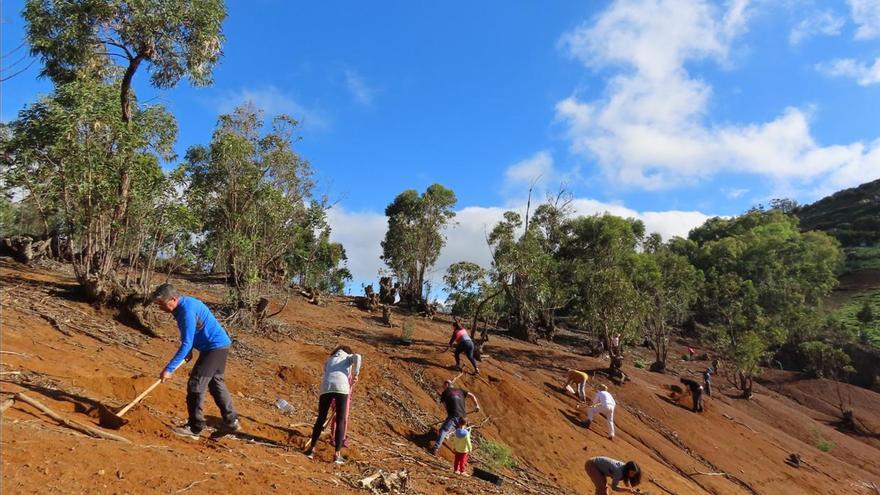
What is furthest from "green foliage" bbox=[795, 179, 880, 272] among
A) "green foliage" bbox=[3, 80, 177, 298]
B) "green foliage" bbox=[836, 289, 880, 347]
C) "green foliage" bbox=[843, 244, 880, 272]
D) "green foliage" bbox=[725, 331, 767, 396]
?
"green foliage" bbox=[3, 80, 177, 298]

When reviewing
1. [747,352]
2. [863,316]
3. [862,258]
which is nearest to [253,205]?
[747,352]

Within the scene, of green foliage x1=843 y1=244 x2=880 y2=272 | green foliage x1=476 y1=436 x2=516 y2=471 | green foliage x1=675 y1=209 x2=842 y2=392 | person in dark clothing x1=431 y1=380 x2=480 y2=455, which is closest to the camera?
person in dark clothing x1=431 y1=380 x2=480 y2=455

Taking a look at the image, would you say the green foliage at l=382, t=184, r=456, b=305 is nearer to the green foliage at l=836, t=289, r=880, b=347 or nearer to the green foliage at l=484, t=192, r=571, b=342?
the green foliage at l=484, t=192, r=571, b=342

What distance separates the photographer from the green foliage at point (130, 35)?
11.3 metres

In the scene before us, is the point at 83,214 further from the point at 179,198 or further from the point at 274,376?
the point at 274,376

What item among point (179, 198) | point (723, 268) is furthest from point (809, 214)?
point (179, 198)

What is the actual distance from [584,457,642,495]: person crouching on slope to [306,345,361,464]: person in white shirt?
13.6 ft

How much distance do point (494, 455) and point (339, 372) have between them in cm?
551

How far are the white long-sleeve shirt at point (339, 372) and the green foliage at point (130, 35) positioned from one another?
876cm

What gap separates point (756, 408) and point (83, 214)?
28.4 metres

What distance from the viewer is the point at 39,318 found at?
348 inches

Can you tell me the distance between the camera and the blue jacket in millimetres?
5598

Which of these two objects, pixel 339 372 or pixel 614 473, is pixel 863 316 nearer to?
pixel 614 473

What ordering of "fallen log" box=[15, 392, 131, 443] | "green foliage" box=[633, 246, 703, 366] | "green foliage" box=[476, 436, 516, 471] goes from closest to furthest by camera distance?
"fallen log" box=[15, 392, 131, 443], "green foliage" box=[476, 436, 516, 471], "green foliage" box=[633, 246, 703, 366]
